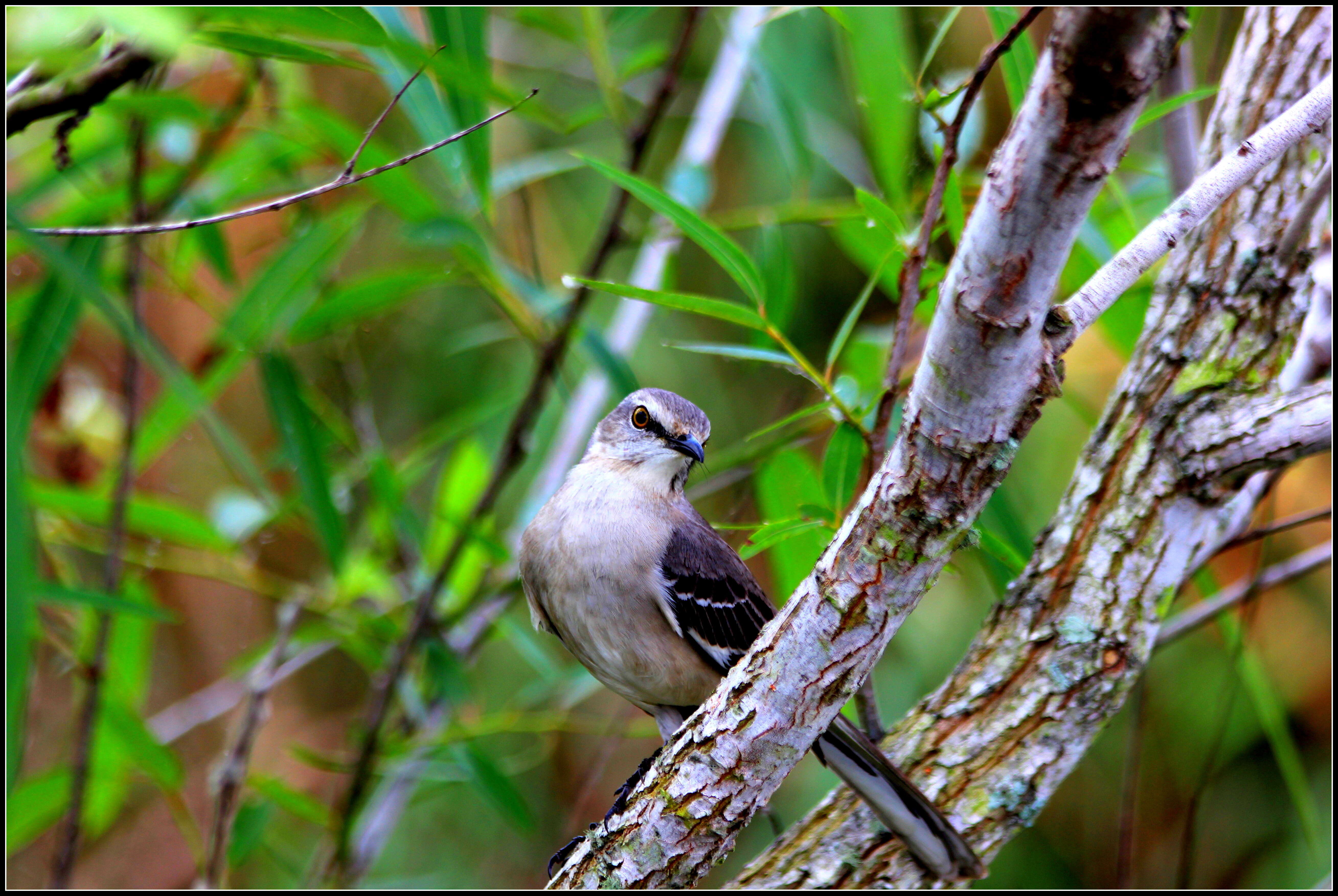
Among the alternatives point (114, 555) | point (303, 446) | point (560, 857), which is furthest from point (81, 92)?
point (560, 857)

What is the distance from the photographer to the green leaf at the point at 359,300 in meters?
3.59

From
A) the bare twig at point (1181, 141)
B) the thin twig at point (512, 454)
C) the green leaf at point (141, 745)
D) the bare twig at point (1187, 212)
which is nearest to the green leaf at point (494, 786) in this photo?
the thin twig at point (512, 454)

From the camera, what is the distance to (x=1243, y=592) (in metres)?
3.25

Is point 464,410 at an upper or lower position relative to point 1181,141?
lower

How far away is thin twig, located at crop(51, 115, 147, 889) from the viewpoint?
3123 millimetres

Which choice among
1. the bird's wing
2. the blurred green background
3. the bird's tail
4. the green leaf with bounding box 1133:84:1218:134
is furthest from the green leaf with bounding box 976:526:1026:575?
the green leaf with bounding box 1133:84:1218:134

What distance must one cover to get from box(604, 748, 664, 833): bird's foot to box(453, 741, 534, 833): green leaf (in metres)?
0.38

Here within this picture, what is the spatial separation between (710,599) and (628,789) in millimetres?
613

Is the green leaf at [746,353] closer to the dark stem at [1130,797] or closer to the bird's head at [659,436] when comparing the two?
the bird's head at [659,436]

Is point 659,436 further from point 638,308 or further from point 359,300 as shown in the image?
point 359,300

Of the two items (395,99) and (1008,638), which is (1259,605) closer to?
(1008,638)

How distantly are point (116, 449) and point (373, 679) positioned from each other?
1.61m

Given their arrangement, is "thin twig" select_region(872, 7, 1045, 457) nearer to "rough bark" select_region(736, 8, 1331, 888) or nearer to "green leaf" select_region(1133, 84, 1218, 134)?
"green leaf" select_region(1133, 84, 1218, 134)

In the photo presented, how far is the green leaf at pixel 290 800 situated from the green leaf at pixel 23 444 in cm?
103
